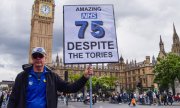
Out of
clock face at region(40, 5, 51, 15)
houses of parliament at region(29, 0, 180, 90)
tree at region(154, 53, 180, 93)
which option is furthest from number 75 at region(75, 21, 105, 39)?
clock face at region(40, 5, 51, 15)

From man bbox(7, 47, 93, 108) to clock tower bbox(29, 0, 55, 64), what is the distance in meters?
87.9

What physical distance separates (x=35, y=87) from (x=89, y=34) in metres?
1.85

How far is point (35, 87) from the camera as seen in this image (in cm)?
355

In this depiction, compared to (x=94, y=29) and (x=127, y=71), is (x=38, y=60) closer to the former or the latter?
(x=94, y=29)

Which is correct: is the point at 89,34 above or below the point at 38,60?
above

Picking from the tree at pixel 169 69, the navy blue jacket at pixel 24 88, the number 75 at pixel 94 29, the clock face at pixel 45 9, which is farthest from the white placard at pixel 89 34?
the clock face at pixel 45 9

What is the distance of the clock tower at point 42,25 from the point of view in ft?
301

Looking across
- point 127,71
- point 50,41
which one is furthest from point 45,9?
point 127,71

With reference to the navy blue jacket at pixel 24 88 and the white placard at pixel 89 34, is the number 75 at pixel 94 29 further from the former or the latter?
the navy blue jacket at pixel 24 88

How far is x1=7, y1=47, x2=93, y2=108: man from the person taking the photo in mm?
3491

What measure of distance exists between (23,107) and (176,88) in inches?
2065

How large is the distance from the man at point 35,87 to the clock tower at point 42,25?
87.9 meters

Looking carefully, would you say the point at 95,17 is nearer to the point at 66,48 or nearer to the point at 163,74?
the point at 66,48

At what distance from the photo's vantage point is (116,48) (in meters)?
5.09
